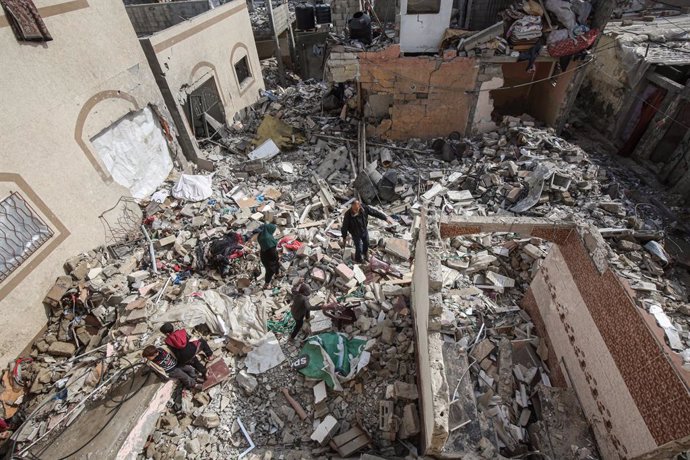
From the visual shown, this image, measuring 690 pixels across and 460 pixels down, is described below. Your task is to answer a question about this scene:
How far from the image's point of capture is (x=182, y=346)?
17.0 feet

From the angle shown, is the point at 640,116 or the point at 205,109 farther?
the point at 640,116

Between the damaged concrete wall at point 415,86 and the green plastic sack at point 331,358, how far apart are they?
8.39 m

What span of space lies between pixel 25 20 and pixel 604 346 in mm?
10953

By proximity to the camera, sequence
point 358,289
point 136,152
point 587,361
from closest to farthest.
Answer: point 587,361 → point 358,289 → point 136,152

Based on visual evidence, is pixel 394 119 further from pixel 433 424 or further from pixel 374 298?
pixel 433 424

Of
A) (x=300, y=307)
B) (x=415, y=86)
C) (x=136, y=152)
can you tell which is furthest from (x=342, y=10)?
(x=300, y=307)

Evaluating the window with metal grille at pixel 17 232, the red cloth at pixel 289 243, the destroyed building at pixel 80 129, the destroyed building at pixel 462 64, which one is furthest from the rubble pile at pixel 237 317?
the destroyed building at pixel 462 64

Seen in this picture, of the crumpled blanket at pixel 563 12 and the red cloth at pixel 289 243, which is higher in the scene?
the crumpled blanket at pixel 563 12

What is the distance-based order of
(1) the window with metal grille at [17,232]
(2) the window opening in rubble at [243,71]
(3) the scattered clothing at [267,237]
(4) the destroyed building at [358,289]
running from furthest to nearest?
(2) the window opening in rubble at [243,71] → (3) the scattered clothing at [267,237] → (1) the window with metal grille at [17,232] → (4) the destroyed building at [358,289]

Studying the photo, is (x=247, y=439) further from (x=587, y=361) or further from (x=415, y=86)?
(x=415, y=86)

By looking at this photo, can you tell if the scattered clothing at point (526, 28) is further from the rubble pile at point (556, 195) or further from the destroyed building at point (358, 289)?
the rubble pile at point (556, 195)

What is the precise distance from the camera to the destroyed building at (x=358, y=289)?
15.8ft

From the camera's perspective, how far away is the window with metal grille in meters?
6.04

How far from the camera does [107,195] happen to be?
8062mm
